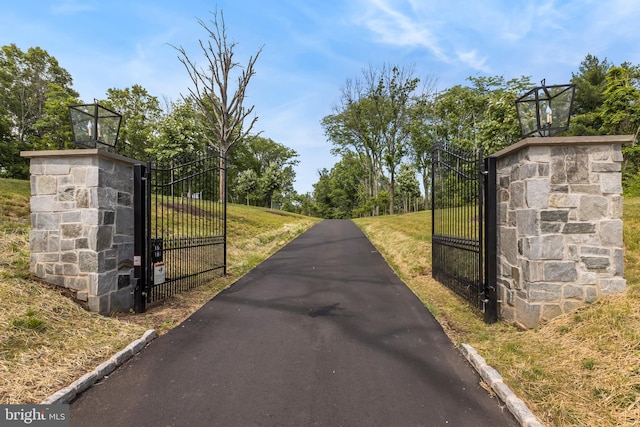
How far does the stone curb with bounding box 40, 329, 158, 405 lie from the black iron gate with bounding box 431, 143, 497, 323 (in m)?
4.80

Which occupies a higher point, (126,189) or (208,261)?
(126,189)

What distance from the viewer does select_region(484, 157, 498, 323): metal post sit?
4473 millimetres

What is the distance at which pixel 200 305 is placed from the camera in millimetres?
5418

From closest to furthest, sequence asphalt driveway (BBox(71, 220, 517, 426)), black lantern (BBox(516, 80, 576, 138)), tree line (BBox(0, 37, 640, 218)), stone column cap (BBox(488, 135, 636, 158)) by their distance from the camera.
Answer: asphalt driveway (BBox(71, 220, 517, 426)) → stone column cap (BBox(488, 135, 636, 158)) → black lantern (BBox(516, 80, 576, 138)) → tree line (BBox(0, 37, 640, 218))

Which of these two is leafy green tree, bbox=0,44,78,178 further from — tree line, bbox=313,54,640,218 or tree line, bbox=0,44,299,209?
tree line, bbox=313,54,640,218

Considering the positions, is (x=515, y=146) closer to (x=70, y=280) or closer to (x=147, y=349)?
(x=147, y=349)

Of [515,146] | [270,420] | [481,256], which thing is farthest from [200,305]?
[515,146]

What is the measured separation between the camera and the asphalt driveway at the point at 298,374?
98.6 inches

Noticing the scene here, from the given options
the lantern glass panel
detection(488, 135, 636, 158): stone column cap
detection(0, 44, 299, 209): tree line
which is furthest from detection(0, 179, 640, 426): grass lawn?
detection(0, 44, 299, 209): tree line

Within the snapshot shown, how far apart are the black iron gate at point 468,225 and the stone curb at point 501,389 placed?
4.21 ft

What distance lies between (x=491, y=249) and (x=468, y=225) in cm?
168

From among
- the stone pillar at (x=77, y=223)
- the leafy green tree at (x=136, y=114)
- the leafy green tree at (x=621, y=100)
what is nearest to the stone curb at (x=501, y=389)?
the stone pillar at (x=77, y=223)

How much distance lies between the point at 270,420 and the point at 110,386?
67.5 inches

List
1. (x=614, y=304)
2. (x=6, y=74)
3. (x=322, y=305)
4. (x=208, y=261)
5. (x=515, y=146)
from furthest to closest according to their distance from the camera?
1. (x=6, y=74)
2. (x=208, y=261)
3. (x=322, y=305)
4. (x=515, y=146)
5. (x=614, y=304)
